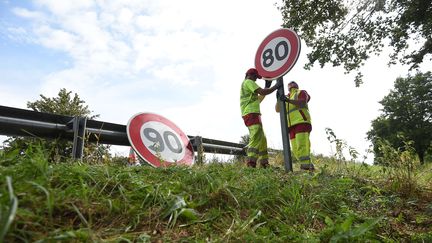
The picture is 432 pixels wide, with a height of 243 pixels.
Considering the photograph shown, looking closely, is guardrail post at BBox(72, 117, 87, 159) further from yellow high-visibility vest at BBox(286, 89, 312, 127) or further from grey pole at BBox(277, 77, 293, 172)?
yellow high-visibility vest at BBox(286, 89, 312, 127)

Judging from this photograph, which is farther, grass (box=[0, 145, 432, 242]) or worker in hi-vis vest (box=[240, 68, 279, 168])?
worker in hi-vis vest (box=[240, 68, 279, 168])

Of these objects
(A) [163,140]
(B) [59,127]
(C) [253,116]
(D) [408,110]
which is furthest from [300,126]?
(D) [408,110]

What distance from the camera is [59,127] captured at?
427cm

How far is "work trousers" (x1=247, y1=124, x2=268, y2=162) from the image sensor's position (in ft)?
19.7

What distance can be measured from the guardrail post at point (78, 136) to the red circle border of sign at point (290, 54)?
2.83 m

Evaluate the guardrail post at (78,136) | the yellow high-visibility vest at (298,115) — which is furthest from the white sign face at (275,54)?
the guardrail post at (78,136)

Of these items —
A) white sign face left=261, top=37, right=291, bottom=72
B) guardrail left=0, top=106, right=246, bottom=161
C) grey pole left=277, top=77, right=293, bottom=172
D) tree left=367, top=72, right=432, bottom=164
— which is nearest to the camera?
guardrail left=0, top=106, right=246, bottom=161

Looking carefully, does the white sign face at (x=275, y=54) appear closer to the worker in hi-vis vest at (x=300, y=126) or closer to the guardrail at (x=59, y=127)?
the worker in hi-vis vest at (x=300, y=126)

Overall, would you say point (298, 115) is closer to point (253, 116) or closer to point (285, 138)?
point (253, 116)

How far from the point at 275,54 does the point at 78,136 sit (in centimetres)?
313

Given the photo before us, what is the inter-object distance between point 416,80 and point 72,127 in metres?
50.5

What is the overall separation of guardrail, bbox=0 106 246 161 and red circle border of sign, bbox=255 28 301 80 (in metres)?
1.89

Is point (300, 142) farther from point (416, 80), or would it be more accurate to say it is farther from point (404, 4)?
point (416, 80)

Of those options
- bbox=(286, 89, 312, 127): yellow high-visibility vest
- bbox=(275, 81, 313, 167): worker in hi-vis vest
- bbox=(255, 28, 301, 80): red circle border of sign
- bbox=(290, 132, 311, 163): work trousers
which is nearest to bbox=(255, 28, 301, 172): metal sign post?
bbox=(255, 28, 301, 80): red circle border of sign
